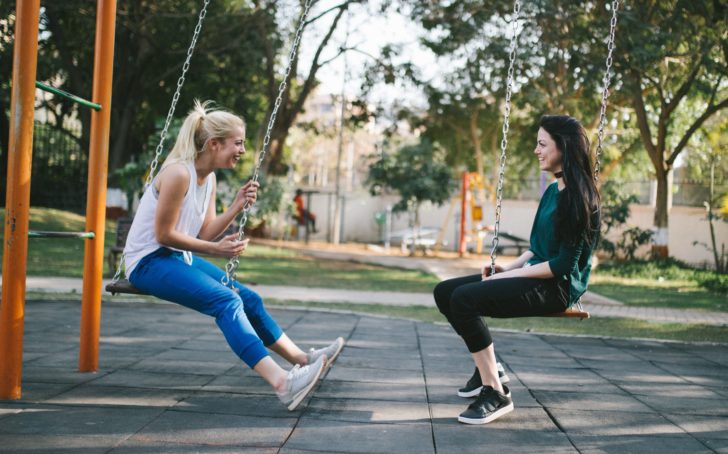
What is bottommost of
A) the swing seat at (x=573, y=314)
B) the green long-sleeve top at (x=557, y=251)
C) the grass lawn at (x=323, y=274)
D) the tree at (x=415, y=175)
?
the grass lawn at (x=323, y=274)

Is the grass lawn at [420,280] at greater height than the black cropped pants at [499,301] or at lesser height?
lesser

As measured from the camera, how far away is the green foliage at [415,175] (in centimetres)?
1816

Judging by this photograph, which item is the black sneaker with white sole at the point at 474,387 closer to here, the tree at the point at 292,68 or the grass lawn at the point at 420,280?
the grass lawn at the point at 420,280

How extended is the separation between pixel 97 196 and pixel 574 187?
2.68 m

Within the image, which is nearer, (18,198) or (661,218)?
(18,198)

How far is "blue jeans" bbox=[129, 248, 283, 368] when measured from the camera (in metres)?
3.38

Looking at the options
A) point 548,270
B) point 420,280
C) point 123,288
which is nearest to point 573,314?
point 548,270

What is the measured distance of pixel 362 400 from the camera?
3738 mm

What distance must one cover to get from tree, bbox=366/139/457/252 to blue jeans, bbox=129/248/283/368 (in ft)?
48.3

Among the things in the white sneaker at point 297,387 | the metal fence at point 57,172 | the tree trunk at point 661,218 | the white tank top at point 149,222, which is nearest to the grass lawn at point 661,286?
the tree trunk at point 661,218

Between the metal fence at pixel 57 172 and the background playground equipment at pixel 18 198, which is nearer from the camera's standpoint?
the background playground equipment at pixel 18 198

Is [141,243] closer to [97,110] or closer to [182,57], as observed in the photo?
[97,110]

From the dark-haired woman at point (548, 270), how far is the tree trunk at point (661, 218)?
48.5 ft

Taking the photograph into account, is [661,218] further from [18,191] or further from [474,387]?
[18,191]
